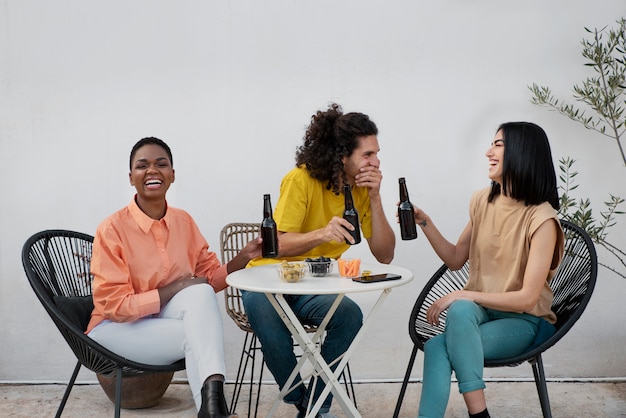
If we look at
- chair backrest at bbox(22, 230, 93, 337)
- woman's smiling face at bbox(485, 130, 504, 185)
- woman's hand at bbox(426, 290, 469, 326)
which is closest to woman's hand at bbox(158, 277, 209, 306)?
chair backrest at bbox(22, 230, 93, 337)

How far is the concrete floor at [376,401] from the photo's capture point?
3.29 metres

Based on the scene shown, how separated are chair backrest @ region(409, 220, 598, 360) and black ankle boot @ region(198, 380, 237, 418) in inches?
30.0

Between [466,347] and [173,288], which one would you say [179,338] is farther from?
[466,347]

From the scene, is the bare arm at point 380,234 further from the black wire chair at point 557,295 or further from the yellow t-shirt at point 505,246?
the yellow t-shirt at point 505,246

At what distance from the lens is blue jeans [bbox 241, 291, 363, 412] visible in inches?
109

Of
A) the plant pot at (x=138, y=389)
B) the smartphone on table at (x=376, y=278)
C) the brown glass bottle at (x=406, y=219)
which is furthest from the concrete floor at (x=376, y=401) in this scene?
the smartphone on table at (x=376, y=278)

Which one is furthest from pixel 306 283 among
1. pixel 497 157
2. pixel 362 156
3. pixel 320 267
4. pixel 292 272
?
pixel 497 157

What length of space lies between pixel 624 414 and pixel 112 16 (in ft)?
10.5

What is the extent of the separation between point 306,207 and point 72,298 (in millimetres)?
956

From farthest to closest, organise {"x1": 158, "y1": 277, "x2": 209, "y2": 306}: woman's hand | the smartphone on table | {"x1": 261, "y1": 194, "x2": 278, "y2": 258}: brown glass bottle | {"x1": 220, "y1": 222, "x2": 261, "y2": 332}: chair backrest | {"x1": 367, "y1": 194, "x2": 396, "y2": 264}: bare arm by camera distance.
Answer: {"x1": 220, "y1": 222, "x2": 261, "y2": 332}: chair backrest
{"x1": 367, "y1": 194, "x2": 396, "y2": 264}: bare arm
{"x1": 261, "y1": 194, "x2": 278, "y2": 258}: brown glass bottle
{"x1": 158, "y1": 277, "x2": 209, "y2": 306}: woman's hand
the smartphone on table

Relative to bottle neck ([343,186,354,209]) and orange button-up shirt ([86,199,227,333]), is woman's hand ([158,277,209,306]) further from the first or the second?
bottle neck ([343,186,354,209])

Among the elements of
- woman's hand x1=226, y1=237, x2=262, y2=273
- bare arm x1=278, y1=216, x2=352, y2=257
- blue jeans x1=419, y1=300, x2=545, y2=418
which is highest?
bare arm x1=278, y1=216, x2=352, y2=257

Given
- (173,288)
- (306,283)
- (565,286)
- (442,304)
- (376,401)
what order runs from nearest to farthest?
(306,283) < (442,304) < (173,288) < (565,286) < (376,401)

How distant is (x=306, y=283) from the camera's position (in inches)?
94.0
